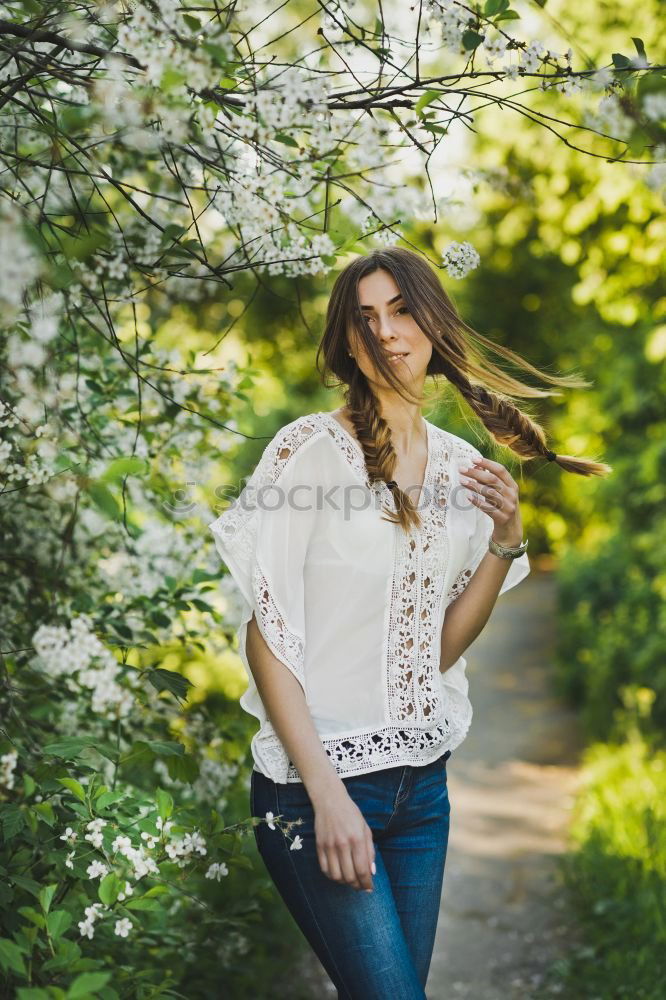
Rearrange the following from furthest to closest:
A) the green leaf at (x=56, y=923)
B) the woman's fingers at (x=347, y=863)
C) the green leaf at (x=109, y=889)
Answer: the woman's fingers at (x=347, y=863) < the green leaf at (x=109, y=889) < the green leaf at (x=56, y=923)

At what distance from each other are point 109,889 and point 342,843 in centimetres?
39

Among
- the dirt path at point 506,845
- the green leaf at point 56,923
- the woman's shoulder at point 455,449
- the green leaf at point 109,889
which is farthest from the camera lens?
the dirt path at point 506,845

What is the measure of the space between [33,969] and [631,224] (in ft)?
12.4

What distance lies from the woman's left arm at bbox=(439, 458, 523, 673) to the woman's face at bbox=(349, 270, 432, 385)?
280 millimetres

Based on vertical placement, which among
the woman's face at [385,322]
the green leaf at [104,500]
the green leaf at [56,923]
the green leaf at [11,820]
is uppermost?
the woman's face at [385,322]

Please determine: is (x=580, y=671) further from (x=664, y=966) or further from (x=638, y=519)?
(x=664, y=966)

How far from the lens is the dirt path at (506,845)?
368 cm

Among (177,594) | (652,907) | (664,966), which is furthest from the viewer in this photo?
(652,907)

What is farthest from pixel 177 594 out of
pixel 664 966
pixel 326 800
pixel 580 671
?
pixel 580 671

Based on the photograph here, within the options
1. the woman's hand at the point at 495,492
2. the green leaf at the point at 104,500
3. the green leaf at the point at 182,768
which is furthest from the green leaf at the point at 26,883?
the woman's hand at the point at 495,492

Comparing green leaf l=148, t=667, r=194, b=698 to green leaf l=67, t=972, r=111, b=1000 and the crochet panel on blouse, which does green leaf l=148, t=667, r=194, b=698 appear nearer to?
the crochet panel on blouse

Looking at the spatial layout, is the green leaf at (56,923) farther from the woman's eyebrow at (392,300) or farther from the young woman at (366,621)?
the woman's eyebrow at (392,300)

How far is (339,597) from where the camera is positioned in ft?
6.19

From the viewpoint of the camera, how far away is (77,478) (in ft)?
4.52
